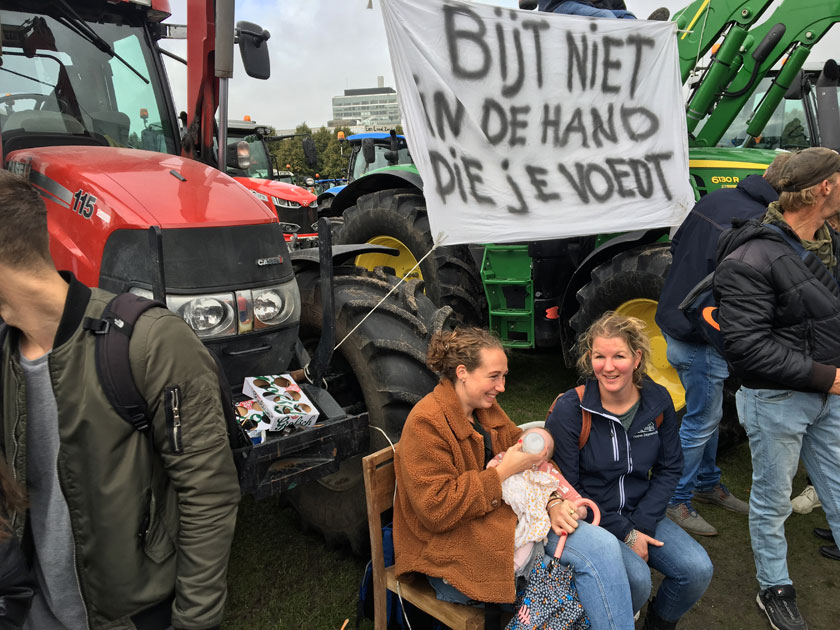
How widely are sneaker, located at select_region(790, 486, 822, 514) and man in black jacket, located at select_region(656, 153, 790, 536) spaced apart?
286 millimetres

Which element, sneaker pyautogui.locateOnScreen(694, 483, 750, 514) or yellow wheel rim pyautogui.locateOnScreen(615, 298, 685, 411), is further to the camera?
yellow wheel rim pyautogui.locateOnScreen(615, 298, 685, 411)

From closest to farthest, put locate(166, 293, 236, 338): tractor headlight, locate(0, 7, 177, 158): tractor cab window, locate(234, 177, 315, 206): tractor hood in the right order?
locate(166, 293, 236, 338): tractor headlight
locate(0, 7, 177, 158): tractor cab window
locate(234, 177, 315, 206): tractor hood

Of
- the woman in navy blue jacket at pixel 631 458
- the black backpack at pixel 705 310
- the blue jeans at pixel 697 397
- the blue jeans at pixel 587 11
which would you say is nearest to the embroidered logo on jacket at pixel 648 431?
the woman in navy blue jacket at pixel 631 458

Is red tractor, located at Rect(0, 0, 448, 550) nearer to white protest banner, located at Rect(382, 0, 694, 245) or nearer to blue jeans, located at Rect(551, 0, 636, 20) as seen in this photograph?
white protest banner, located at Rect(382, 0, 694, 245)

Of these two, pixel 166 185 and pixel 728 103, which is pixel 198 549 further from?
pixel 728 103

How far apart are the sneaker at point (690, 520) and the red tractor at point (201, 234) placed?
1.58m

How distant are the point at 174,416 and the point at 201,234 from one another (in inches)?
41.1

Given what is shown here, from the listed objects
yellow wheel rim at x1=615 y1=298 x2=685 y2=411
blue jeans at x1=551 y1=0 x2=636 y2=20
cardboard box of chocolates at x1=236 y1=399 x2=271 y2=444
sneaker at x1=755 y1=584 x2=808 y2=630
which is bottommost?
sneaker at x1=755 y1=584 x2=808 y2=630

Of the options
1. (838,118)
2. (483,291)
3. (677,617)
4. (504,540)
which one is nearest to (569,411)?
(504,540)

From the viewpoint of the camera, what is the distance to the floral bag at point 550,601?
1868 mm

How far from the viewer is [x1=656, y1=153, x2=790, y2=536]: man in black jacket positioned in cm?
290

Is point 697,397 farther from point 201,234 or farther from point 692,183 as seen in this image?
point 201,234

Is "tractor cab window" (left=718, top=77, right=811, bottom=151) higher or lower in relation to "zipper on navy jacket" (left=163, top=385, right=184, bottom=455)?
higher

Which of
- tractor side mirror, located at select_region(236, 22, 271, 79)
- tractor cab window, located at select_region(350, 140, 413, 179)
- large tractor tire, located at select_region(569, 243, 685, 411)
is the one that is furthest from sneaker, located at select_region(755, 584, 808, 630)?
tractor cab window, located at select_region(350, 140, 413, 179)
